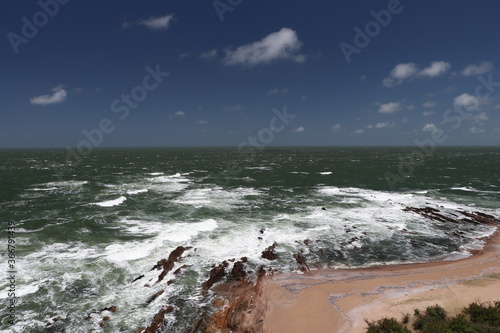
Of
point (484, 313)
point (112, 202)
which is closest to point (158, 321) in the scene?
point (484, 313)

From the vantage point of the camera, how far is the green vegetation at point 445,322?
11.7 m

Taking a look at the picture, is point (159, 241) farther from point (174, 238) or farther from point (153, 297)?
point (153, 297)

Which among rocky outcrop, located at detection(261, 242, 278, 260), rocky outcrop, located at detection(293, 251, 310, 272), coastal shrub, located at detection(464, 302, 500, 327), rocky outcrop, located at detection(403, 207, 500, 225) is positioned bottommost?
rocky outcrop, located at detection(293, 251, 310, 272)

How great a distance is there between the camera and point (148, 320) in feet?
48.6

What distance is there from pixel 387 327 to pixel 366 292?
14.8 ft

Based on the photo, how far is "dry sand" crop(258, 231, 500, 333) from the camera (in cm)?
1421

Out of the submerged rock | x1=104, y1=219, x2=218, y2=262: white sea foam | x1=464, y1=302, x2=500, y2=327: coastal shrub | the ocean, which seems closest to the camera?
x1=464, y1=302, x2=500, y2=327: coastal shrub

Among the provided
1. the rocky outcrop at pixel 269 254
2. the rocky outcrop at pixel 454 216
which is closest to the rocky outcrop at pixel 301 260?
the rocky outcrop at pixel 269 254

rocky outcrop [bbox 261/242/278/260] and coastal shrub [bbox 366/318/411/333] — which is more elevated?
coastal shrub [bbox 366/318/411/333]

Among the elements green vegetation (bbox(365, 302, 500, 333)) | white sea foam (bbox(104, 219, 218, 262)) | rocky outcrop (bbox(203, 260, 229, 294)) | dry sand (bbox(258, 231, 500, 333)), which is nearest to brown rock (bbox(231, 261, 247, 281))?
rocky outcrop (bbox(203, 260, 229, 294))

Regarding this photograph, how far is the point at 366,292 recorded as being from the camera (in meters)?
16.9

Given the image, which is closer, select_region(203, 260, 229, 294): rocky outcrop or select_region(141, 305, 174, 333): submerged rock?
select_region(141, 305, 174, 333): submerged rock

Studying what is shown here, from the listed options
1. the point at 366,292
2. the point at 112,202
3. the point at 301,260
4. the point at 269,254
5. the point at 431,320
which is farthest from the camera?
the point at 112,202

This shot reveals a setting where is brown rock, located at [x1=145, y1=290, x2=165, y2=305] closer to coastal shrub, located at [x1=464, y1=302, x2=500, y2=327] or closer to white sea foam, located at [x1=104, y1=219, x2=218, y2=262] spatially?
white sea foam, located at [x1=104, y1=219, x2=218, y2=262]
